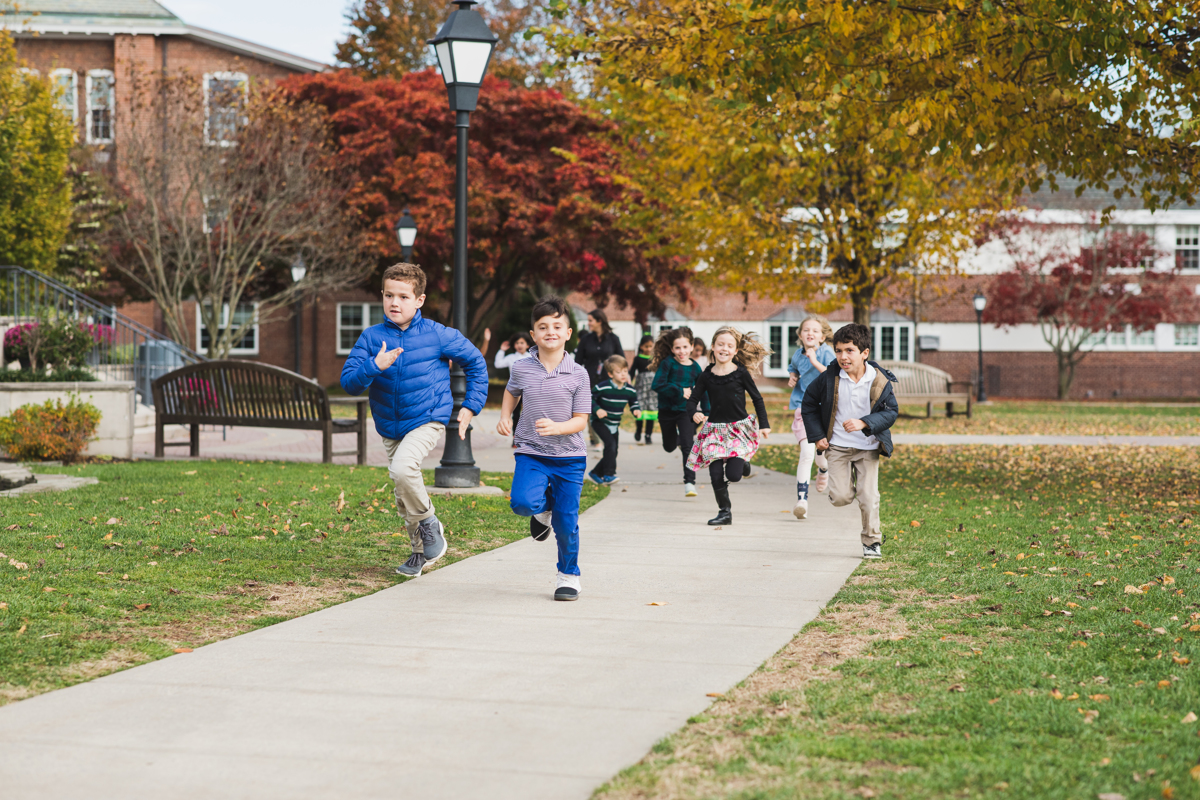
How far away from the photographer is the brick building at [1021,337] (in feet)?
149

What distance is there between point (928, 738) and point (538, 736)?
48.4 inches

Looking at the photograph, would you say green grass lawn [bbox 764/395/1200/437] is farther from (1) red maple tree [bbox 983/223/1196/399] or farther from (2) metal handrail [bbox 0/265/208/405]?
(2) metal handrail [bbox 0/265/208/405]

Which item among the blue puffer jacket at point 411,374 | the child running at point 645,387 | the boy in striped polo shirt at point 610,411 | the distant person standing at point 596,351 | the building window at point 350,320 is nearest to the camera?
the blue puffer jacket at point 411,374

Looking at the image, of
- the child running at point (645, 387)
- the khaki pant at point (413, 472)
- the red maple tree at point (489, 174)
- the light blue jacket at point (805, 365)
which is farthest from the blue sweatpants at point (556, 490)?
the red maple tree at point (489, 174)

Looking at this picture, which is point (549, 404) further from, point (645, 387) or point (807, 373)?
point (645, 387)

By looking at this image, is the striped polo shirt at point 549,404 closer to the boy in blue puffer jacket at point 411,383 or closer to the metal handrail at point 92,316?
the boy in blue puffer jacket at point 411,383

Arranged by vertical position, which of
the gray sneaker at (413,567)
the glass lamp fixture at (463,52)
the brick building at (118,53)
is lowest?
the gray sneaker at (413,567)

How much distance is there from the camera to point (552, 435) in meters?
6.29

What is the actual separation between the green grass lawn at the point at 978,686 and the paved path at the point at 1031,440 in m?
9.86

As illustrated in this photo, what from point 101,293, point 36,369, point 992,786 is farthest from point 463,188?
point 101,293

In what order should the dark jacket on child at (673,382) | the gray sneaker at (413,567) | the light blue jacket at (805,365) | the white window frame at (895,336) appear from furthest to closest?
the white window frame at (895,336) → the light blue jacket at (805,365) → the dark jacket on child at (673,382) → the gray sneaker at (413,567)

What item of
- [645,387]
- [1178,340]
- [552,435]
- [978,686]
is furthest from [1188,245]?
[978,686]

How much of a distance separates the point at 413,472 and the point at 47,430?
7.49m

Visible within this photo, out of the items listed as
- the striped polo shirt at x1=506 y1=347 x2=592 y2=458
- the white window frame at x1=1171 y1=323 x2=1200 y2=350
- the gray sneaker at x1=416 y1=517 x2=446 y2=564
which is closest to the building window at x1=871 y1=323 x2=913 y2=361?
the white window frame at x1=1171 y1=323 x2=1200 y2=350
